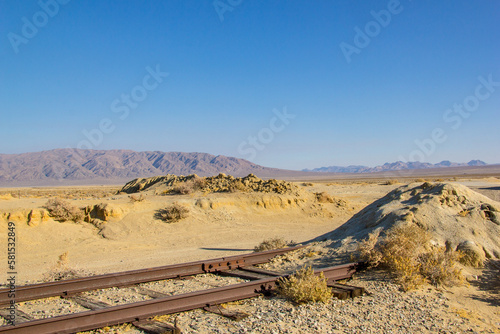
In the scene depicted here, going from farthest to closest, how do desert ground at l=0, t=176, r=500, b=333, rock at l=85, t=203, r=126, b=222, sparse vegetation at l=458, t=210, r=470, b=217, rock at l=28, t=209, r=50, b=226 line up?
rock at l=85, t=203, r=126, b=222 → rock at l=28, t=209, r=50, b=226 → sparse vegetation at l=458, t=210, r=470, b=217 → desert ground at l=0, t=176, r=500, b=333

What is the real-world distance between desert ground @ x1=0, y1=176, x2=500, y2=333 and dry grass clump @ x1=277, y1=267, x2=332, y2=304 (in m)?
0.22

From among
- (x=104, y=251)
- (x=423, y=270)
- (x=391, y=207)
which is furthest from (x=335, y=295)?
(x=104, y=251)

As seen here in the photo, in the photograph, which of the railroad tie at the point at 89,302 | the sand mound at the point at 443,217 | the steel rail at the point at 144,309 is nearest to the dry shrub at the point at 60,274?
the railroad tie at the point at 89,302

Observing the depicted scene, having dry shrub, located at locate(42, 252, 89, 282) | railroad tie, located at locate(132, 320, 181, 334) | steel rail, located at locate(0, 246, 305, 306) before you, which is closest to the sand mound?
steel rail, located at locate(0, 246, 305, 306)

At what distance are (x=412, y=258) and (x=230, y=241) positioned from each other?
11.1 meters

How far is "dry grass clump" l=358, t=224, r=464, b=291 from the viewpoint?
749cm

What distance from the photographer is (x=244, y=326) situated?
587 centimetres

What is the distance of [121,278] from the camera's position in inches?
337

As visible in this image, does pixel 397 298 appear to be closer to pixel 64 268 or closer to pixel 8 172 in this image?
pixel 64 268

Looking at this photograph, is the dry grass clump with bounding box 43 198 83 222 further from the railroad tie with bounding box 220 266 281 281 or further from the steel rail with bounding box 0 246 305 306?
the railroad tie with bounding box 220 266 281 281

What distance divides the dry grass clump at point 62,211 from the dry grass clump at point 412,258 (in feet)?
46.9

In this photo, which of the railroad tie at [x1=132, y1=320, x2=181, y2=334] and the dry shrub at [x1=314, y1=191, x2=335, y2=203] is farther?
the dry shrub at [x1=314, y1=191, x2=335, y2=203]

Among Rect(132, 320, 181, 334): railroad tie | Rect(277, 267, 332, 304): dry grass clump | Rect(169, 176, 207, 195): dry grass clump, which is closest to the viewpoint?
Rect(132, 320, 181, 334): railroad tie

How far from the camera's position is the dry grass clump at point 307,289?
6.83m
